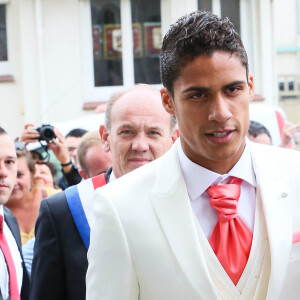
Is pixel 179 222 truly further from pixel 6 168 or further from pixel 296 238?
pixel 6 168

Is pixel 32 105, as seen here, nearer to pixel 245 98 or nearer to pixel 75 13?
pixel 75 13

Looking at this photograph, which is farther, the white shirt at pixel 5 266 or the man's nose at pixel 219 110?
the white shirt at pixel 5 266

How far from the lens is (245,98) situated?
201 centimetres

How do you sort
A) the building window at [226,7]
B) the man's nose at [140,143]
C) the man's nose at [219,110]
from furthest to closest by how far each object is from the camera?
the building window at [226,7], the man's nose at [140,143], the man's nose at [219,110]

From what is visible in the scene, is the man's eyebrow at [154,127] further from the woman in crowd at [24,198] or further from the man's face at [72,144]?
the man's face at [72,144]

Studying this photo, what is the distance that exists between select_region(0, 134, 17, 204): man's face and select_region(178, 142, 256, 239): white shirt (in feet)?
5.76

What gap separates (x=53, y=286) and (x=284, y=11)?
9.99 meters

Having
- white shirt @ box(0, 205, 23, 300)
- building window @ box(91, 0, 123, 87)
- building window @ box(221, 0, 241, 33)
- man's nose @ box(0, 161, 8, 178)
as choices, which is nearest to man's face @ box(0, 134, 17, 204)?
man's nose @ box(0, 161, 8, 178)

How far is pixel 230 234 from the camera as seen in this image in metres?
2.01

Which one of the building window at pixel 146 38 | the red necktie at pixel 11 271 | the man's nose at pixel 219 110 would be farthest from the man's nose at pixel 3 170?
the building window at pixel 146 38

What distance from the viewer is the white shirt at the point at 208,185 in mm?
2080

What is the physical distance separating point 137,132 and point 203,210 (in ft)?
3.14

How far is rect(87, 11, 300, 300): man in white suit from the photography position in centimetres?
197

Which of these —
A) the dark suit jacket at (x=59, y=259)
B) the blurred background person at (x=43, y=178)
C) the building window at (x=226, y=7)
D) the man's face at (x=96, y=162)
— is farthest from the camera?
the building window at (x=226, y=7)
